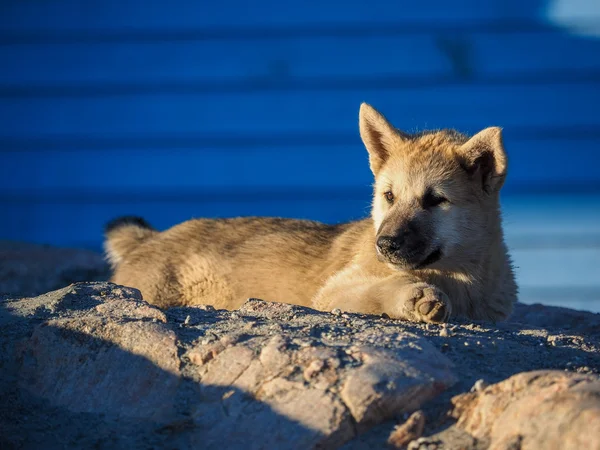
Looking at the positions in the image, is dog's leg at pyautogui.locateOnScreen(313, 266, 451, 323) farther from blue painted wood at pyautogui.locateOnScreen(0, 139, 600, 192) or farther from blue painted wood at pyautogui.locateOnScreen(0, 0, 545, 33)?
blue painted wood at pyautogui.locateOnScreen(0, 0, 545, 33)

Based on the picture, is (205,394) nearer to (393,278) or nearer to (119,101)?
(393,278)

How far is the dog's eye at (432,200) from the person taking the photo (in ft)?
15.6

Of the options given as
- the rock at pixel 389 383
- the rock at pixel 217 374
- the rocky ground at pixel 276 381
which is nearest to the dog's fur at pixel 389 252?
the rocky ground at pixel 276 381

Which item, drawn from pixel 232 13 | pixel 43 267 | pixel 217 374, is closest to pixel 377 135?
pixel 217 374

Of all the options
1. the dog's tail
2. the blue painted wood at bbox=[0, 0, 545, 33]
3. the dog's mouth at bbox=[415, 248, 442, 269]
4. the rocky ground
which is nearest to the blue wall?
the blue painted wood at bbox=[0, 0, 545, 33]

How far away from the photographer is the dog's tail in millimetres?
6256

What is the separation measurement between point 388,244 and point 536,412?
6.55 ft

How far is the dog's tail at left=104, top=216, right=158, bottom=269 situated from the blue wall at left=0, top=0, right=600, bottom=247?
1.53 metres

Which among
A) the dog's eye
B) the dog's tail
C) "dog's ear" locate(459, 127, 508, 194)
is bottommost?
the dog's eye

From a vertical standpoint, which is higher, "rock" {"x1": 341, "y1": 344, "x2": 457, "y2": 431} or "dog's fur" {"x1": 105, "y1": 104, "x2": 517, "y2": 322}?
"dog's fur" {"x1": 105, "y1": 104, "x2": 517, "y2": 322}

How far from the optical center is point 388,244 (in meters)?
4.43

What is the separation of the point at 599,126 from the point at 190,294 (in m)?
4.20

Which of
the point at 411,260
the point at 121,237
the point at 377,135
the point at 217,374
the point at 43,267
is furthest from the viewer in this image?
the point at 43,267

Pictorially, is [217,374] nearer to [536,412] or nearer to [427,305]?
[536,412]
